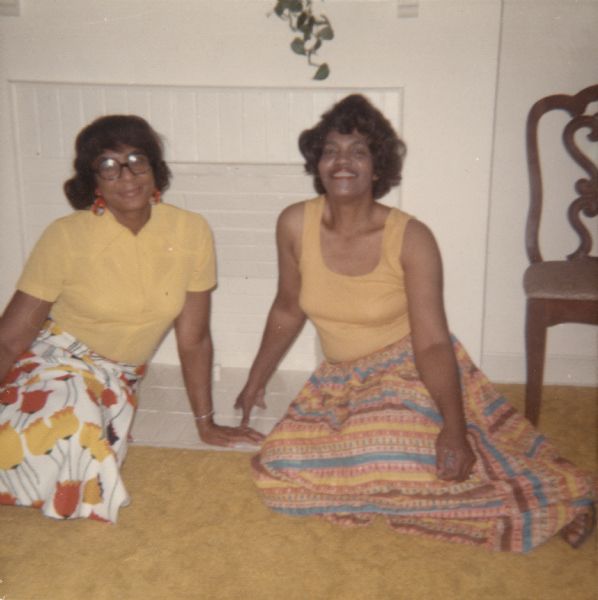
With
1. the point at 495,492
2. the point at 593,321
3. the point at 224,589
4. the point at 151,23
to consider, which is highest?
the point at 151,23

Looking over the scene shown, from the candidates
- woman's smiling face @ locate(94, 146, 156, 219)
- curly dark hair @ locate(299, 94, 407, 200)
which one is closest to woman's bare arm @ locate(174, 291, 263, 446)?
woman's smiling face @ locate(94, 146, 156, 219)

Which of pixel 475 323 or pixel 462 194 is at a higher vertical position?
pixel 462 194

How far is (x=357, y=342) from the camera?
1.84 m

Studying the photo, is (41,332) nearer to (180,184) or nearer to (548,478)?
(180,184)

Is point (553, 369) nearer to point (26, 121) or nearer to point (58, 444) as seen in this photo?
point (58, 444)

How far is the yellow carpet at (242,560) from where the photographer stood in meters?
1.52

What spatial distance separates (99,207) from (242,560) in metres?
0.89

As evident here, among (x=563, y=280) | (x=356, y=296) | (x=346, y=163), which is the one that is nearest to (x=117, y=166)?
(x=346, y=163)

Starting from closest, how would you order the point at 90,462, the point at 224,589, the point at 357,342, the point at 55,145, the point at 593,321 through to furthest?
1. the point at 224,589
2. the point at 90,462
3. the point at 357,342
4. the point at 593,321
5. the point at 55,145

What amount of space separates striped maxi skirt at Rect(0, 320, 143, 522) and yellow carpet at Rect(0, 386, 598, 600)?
8cm

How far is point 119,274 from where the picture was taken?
5.99 ft

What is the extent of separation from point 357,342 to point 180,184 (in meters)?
1.05

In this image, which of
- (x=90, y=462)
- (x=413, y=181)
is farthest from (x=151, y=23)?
(x=90, y=462)

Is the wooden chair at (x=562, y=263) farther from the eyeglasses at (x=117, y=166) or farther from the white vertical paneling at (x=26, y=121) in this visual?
the white vertical paneling at (x=26, y=121)
